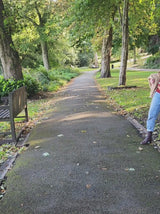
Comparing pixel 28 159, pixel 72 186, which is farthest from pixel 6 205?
pixel 28 159

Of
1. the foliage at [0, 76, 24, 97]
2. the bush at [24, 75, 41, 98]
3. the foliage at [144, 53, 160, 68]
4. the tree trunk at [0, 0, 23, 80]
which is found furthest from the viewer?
the foliage at [144, 53, 160, 68]

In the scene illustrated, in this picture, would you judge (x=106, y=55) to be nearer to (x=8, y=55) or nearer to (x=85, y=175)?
(x=8, y=55)

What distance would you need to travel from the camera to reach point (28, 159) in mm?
4547

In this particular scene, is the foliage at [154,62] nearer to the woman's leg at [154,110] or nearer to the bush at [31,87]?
the bush at [31,87]

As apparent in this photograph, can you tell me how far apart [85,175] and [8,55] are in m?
10.2

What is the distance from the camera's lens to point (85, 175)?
3.71 m

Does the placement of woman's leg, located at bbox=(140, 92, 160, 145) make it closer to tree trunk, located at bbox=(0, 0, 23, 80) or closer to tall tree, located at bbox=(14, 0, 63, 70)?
tree trunk, located at bbox=(0, 0, 23, 80)

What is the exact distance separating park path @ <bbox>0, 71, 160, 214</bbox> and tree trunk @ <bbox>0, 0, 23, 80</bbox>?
277 inches

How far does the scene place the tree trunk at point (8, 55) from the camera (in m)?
12.0

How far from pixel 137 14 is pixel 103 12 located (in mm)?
3785

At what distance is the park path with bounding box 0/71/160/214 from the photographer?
2.93m

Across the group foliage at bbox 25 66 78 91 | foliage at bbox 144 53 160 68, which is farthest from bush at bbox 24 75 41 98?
foliage at bbox 144 53 160 68

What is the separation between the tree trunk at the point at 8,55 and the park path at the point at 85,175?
704cm

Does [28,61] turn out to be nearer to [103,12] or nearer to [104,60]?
[104,60]
